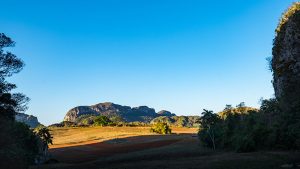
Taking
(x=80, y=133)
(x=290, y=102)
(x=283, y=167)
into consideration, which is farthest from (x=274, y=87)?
(x=80, y=133)

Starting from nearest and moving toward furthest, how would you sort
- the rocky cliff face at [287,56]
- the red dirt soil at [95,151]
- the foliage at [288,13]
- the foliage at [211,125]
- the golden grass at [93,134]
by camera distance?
the rocky cliff face at [287,56] < the foliage at [288,13] < the foliage at [211,125] < the red dirt soil at [95,151] < the golden grass at [93,134]

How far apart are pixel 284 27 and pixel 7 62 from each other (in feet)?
161

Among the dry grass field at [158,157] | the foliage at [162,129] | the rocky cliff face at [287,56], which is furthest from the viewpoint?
the foliage at [162,129]

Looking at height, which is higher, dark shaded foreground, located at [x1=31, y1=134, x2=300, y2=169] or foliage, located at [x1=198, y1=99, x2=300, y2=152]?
foliage, located at [x1=198, y1=99, x2=300, y2=152]

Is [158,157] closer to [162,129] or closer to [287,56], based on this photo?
[287,56]

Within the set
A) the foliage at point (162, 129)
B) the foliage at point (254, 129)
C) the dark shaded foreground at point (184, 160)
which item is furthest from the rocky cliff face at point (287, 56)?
the foliage at point (162, 129)

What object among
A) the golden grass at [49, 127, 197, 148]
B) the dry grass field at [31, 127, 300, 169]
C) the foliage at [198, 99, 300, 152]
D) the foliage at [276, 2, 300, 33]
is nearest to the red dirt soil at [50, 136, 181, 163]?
the dry grass field at [31, 127, 300, 169]

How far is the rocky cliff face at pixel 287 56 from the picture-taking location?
63.0 metres

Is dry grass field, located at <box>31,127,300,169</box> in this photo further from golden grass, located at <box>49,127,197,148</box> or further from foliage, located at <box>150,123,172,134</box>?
foliage, located at <box>150,123,172,134</box>

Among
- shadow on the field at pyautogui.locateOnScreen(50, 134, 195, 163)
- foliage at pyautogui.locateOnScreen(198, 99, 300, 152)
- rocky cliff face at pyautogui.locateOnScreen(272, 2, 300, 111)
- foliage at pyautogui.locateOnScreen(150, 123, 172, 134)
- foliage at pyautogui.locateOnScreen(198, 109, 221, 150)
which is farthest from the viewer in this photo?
foliage at pyautogui.locateOnScreen(150, 123, 172, 134)

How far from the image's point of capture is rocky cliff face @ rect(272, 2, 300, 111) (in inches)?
2480

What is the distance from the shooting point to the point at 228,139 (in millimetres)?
74438

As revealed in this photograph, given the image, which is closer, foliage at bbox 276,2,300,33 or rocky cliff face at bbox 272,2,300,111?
rocky cliff face at bbox 272,2,300,111

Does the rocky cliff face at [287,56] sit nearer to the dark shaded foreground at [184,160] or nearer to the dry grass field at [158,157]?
the dark shaded foreground at [184,160]
